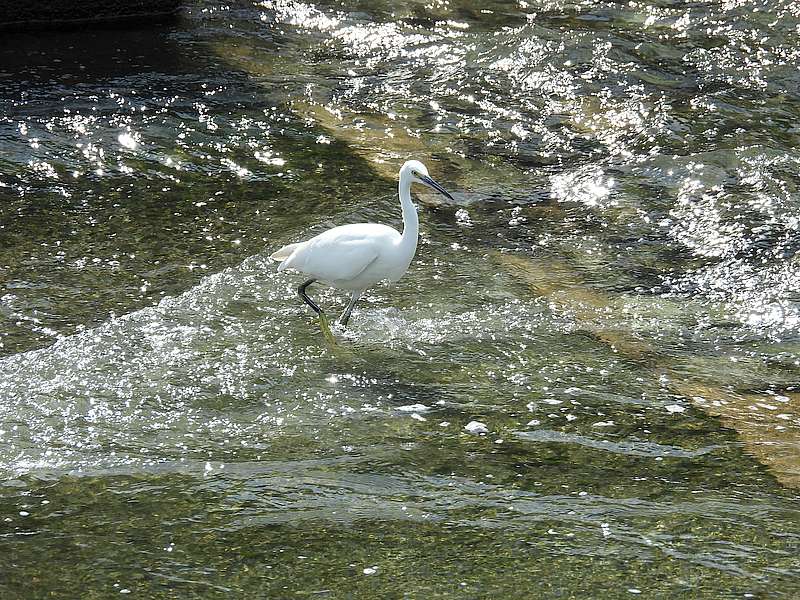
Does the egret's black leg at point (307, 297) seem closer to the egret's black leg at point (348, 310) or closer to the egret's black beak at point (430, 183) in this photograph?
the egret's black leg at point (348, 310)

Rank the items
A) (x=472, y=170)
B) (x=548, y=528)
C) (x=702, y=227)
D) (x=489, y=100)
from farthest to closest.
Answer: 1. (x=489, y=100)
2. (x=472, y=170)
3. (x=702, y=227)
4. (x=548, y=528)

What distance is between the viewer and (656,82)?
9.87 meters

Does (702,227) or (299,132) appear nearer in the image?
(702,227)

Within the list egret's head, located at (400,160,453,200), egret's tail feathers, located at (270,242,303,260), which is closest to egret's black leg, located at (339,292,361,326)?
egret's tail feathers, located at (270,242,303,260)

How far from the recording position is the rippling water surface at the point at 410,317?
170 inches

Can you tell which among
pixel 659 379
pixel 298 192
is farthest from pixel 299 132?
pixel 659 379

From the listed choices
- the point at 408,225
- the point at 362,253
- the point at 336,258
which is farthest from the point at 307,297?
the point at 408,225

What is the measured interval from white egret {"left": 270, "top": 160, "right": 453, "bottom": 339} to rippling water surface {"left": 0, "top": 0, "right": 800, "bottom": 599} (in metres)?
0.33

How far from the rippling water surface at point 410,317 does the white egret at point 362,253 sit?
0.33 m

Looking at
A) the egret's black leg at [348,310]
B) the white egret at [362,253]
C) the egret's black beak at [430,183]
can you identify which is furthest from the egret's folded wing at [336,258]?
the egret's black beak at [430,183]

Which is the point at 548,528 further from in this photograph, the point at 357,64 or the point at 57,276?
the point at 357,64

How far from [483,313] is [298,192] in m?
2.14

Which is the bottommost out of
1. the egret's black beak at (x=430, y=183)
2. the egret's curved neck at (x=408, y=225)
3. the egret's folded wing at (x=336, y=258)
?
the egret's folded wing at (x=336, y=258)

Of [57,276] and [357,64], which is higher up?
[357,64]
